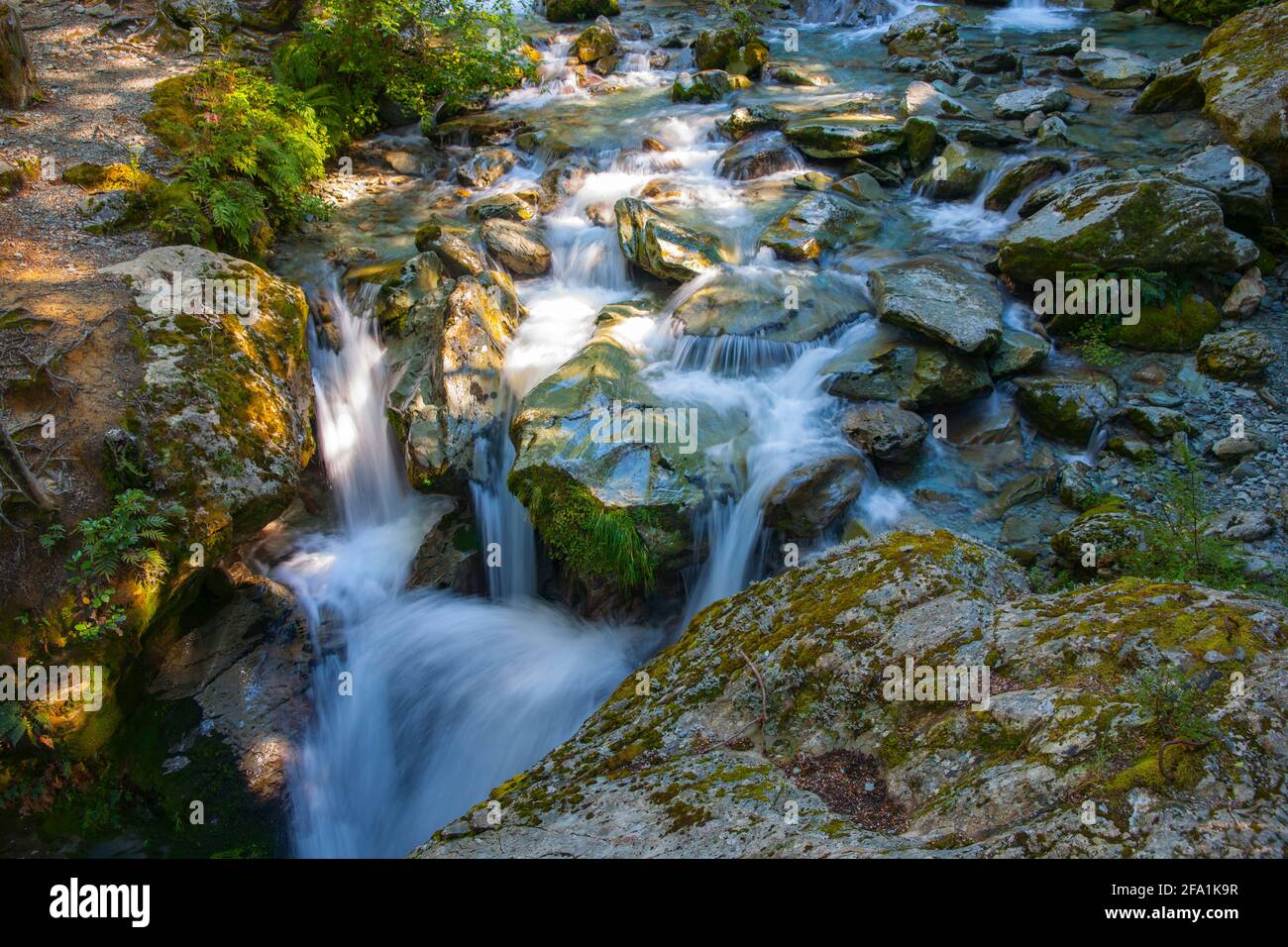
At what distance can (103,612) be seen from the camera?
619 centimetres

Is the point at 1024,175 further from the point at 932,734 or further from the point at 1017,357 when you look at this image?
the point at 932,734

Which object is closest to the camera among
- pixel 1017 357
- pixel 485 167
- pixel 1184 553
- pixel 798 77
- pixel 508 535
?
pixel 1184 553

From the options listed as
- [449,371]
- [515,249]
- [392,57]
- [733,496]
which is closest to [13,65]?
[392,57]

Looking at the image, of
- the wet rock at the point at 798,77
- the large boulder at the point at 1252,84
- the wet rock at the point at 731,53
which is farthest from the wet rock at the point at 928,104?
the wet rock at the point at 731,53

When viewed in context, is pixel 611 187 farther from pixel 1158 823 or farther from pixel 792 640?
pixel 1158 823

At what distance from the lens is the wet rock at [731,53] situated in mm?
17188

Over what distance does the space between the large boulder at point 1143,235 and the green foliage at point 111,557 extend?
10530mm

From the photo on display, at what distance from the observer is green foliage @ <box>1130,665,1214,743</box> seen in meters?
2.53

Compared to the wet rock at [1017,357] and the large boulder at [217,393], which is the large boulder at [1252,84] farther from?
the large boulder at [217,393]

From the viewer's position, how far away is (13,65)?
10930mm

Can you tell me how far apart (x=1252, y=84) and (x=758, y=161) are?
731 centimetres

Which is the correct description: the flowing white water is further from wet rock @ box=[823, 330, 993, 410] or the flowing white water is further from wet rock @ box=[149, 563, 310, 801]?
wet rock @ box=[823, 330, 993, 410]
